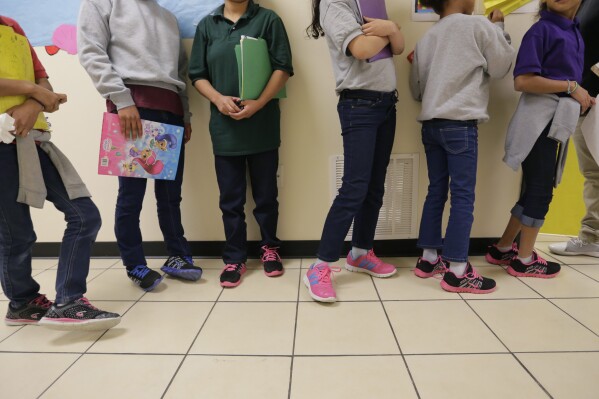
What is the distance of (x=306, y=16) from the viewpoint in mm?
1723

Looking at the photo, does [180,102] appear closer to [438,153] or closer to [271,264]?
[271,264]

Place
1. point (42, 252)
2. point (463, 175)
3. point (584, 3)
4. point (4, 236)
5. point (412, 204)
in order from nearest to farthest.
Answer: point (4, 236) → point (463, 175) → point (584, 3) → point (412, 204) → point (42, 252)

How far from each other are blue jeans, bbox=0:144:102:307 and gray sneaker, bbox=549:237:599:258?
2375mm

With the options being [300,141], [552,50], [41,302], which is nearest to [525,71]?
[552,50]

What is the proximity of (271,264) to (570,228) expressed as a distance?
2054mm

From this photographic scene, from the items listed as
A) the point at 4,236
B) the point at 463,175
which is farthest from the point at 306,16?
the point at 4,236

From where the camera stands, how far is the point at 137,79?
57.1 inches

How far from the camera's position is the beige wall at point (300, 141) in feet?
5.74

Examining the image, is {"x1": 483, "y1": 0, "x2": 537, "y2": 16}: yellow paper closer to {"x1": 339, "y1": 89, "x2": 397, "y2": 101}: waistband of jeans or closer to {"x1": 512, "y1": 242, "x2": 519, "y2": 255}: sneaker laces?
{"x1": 339, "y1": 89, "x2": 397, "y2": 101}: waistband of jeans

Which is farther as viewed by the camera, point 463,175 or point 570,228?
point 570,228

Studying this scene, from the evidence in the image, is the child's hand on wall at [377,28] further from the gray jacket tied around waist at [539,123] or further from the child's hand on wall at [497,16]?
the gray jacket tied around waist at [539,123]

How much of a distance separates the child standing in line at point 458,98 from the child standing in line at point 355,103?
19 cm

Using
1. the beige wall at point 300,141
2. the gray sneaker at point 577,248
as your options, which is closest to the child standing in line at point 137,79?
the beige wall at point 300,141

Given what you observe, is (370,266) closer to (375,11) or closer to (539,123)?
(539,123)
